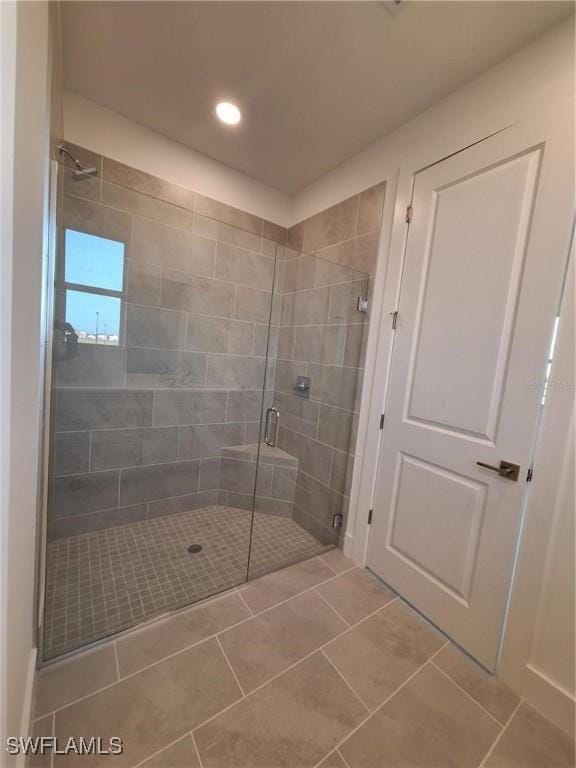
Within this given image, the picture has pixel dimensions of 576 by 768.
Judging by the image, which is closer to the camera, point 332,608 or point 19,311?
point 19,311

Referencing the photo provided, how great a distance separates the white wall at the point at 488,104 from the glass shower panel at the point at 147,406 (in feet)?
3.72

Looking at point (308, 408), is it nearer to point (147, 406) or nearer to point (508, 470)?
point (147, 406)

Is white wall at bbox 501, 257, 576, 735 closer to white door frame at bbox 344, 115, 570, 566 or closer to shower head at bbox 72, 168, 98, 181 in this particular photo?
white door frame at bbox 344, 115, 570, 566

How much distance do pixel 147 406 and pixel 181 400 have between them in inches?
10.0

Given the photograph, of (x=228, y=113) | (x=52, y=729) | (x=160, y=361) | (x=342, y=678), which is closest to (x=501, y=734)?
(x=342, y=678)

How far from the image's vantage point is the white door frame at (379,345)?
170cm

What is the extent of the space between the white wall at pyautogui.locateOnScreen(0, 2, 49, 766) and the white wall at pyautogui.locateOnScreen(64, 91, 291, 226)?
121cm

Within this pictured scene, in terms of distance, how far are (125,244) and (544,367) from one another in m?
2.44

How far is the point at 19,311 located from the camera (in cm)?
66

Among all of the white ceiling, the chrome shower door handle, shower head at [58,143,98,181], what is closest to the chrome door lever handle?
the chrome shower door handle

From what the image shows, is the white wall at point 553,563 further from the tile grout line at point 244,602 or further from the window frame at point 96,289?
the window frame at point 96,289

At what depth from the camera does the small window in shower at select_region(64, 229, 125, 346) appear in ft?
5.86

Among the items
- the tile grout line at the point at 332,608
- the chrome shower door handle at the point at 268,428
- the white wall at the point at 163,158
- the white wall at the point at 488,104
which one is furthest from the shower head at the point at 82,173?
the tile grout line at the point at 332,608

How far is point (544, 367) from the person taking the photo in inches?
46.2
